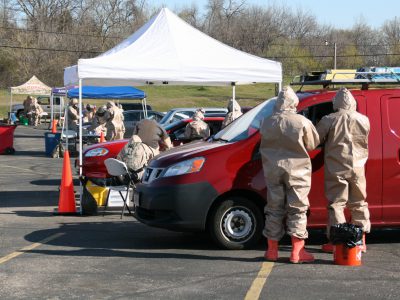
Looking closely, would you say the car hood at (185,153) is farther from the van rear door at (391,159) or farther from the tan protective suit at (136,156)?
the tan protective suit at (136,156)

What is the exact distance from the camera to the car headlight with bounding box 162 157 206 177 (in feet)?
25.5

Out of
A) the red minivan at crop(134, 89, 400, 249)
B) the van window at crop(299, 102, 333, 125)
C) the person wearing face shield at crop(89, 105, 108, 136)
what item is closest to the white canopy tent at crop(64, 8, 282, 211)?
the van window at crop(299, 102, 333, 125)

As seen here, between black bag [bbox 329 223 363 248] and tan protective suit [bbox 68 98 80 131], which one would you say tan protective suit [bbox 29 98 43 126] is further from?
black bag [bbox 329 223 363 248]

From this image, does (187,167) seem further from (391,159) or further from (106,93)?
(106,93)

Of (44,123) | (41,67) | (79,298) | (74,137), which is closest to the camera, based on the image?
(79,298)

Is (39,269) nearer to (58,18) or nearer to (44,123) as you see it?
(44,123)

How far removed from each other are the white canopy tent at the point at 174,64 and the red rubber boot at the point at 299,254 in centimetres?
488

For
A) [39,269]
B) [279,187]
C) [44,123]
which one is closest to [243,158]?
[279,187]

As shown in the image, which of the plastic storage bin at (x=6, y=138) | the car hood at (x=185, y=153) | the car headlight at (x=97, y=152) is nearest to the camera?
the car hood at (x=185, y=153)

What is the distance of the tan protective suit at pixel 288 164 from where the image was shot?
696 cm

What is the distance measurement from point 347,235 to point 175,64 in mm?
5412

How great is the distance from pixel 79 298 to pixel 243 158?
267 centimetres

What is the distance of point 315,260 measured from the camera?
7.39 meters

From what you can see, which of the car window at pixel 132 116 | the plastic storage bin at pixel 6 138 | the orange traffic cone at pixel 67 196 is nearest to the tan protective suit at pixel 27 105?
the car window at pixel 132 116
